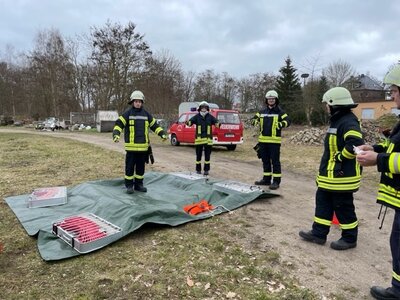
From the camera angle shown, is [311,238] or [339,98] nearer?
[339,98]

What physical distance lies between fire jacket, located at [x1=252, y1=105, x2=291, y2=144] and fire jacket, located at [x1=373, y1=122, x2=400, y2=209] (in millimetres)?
4199

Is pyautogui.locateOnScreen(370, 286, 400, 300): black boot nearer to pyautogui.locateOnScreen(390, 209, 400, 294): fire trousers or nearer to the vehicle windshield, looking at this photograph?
pyautogui.locateOnScreen(390, 209, 400, 294): fire trousers

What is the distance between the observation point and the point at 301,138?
1836 centimetres

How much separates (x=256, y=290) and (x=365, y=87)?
6245cm

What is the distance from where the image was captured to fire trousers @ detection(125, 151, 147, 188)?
673cm

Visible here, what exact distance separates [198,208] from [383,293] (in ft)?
9.84

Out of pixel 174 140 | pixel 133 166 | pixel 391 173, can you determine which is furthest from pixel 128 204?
pixel 174 140

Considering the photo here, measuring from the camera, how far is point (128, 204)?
5496mm

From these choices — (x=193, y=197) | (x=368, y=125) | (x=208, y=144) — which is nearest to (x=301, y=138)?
(x=368, y=125)

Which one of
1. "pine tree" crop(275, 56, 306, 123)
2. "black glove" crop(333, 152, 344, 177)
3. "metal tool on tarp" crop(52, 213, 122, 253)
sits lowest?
"metal tool on tarp" crop(52, 213, 122, 253)

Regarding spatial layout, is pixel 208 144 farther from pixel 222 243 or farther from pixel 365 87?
pixel 365 87

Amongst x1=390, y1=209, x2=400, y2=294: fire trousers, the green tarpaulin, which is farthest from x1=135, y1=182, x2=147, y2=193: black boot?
x1=390, y1=209, x2=400, y2=294: fire trousers

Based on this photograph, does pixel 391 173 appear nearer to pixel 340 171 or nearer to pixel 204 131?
pixel 340 171

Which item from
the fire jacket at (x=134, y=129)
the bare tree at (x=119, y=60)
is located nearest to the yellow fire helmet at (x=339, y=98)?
the fire jacket at (x=134, y=129)
